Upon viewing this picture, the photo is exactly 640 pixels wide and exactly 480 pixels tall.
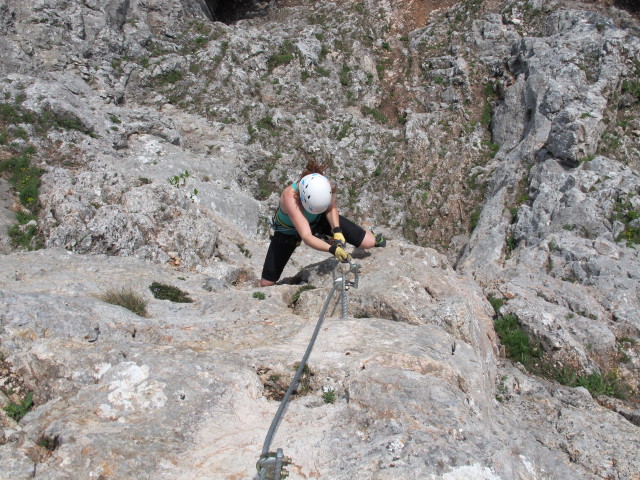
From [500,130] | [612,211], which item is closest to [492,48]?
[500,130]

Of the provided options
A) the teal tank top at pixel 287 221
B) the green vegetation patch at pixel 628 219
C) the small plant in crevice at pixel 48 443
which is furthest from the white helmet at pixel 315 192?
the green vegetation patch at pixel 628 219

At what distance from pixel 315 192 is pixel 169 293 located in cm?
349

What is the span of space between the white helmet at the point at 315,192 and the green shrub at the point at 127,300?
11.1ft

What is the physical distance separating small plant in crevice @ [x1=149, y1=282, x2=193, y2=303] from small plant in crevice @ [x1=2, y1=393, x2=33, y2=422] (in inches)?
143

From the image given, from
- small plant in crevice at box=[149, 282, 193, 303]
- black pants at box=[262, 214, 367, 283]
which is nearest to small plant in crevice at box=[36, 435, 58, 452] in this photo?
small plant in crevice at box=[149, 282, 193, 303]

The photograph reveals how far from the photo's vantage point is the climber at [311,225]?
8.22m

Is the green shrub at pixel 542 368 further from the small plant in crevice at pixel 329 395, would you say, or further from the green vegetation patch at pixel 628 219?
the green vegetation patch at pixel 628 219

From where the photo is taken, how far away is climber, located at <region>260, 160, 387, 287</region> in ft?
27.0

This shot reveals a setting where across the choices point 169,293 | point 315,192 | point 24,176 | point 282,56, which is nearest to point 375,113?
point 282,56

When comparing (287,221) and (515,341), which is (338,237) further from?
(515,341)

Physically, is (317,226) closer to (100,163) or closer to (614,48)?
(100,163)

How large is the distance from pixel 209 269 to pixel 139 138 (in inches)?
424

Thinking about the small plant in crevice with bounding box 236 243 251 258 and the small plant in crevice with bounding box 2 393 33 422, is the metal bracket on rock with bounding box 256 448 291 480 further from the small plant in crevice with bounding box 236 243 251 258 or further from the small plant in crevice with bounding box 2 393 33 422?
the small plant in crevice with bounding box 236 243 251 258

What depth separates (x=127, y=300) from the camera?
7547mm
